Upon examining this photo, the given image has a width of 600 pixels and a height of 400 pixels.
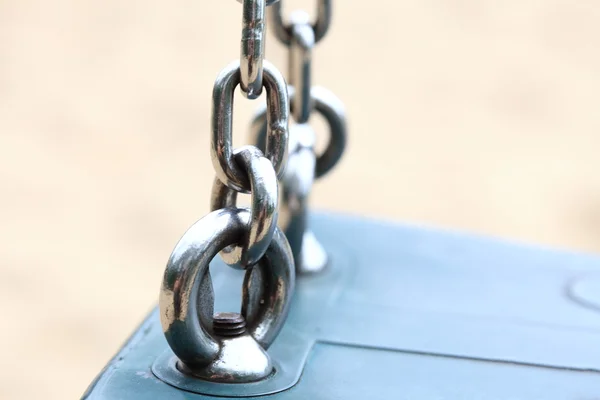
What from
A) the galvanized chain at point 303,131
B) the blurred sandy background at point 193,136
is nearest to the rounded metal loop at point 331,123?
the galvanized chain at point 303,131

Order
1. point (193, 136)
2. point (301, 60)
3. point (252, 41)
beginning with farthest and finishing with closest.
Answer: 1. point (193, 136)
2. point (301, 60)
3. point (252, 41)

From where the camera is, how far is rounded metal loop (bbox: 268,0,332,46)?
2.51 ft

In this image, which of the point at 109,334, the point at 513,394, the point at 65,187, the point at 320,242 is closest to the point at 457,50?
the point at 65,187

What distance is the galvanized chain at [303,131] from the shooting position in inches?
30.3

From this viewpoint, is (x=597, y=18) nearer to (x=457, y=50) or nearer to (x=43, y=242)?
(x=457, y=50)

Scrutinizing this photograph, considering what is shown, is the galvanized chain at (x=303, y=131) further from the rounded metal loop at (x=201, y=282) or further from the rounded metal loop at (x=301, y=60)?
the rounded metal loop at (x=201, y=282)

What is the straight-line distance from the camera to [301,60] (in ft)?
2.51

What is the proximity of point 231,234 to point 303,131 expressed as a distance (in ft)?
0.83

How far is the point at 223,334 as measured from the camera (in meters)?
0.58

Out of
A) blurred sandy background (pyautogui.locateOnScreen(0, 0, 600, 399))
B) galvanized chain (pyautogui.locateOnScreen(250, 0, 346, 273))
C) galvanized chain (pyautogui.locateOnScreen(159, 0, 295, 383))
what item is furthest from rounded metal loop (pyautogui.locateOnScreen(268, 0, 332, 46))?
blurred sandy background (pyautogui.locateOnScreen(0, 0, 600, 399))

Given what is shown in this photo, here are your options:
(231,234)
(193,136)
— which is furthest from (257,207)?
(193,136)

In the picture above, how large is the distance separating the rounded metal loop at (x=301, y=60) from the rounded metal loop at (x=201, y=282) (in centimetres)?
22

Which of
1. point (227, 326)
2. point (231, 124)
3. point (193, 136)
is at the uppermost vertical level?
point (231, 124)

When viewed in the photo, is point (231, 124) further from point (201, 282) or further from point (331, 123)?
point (331, 123)
